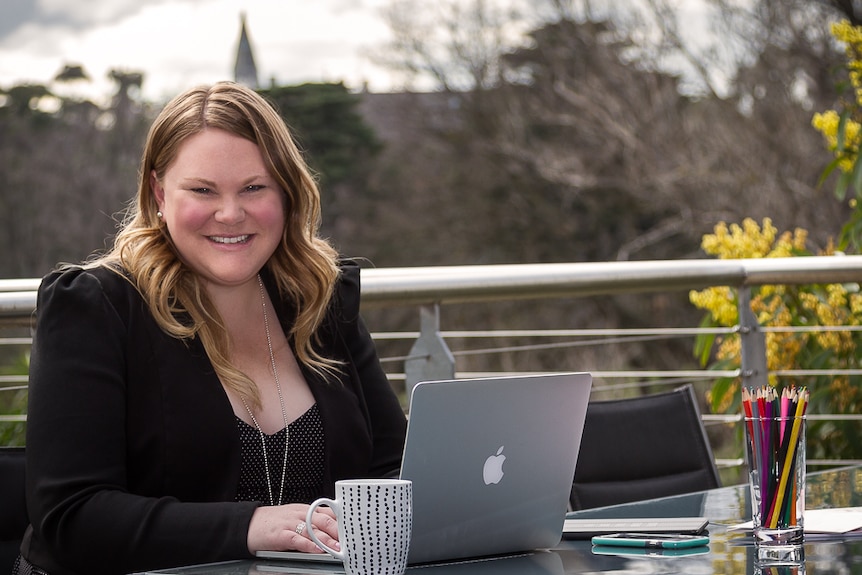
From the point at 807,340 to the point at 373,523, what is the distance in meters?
2.96

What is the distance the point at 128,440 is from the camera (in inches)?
74.4

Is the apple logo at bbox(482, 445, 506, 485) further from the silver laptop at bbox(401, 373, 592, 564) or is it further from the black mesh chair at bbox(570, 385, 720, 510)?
the black mesh chair at bbox(570, 385, 720, 510)

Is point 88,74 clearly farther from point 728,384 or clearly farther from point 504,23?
point 728,384

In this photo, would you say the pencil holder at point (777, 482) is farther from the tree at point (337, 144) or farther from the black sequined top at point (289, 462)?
the tree at point (337, 144)

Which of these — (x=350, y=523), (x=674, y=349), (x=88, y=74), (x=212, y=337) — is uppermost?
(x=88, y=74)

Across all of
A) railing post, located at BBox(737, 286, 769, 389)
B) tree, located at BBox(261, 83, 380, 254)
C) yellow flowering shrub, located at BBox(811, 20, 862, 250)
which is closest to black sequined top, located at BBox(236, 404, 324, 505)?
railing post, located at BBox(737, 286, 769, 389)

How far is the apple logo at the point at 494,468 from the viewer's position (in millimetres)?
1466

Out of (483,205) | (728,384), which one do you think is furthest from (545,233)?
(728,384)

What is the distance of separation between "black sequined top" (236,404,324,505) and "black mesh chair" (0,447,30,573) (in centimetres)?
33

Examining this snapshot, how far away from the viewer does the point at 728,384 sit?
3.98 m

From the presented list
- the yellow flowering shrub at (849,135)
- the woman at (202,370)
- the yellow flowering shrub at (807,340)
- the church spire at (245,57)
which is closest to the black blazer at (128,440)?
the woman at (202,370)

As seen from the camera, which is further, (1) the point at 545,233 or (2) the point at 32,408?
(1) the point at 545,233

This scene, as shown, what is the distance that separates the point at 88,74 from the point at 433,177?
360 cm

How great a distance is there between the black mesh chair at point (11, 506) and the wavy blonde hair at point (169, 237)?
0.31 meters
